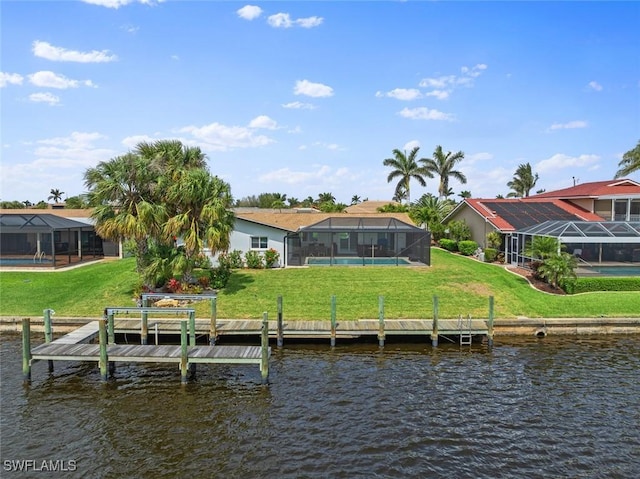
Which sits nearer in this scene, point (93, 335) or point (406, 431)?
point (406, 431)

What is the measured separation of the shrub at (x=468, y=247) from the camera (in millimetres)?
38000

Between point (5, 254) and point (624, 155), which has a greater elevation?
point (624, 155)

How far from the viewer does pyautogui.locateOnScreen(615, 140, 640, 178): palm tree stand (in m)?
42.7

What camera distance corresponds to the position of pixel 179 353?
1594 centimetres

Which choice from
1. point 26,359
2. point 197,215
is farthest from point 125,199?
point 26,359

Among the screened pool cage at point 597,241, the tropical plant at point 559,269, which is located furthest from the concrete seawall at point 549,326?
the screened pool cage at point 597,241

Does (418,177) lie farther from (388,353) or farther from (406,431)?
(406,431)

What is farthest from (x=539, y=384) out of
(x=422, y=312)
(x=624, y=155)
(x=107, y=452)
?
(x=624, y=155)

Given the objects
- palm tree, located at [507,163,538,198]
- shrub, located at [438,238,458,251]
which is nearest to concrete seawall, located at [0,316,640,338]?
shrub, located at [438,238,458,251]

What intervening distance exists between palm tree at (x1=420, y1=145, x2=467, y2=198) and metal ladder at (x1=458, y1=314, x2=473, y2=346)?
41859mm

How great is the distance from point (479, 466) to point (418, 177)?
178 ft

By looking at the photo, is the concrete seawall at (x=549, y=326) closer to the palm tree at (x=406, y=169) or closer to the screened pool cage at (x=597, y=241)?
the screened pool cage at (x=597, y=241)

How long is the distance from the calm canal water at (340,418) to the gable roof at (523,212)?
18900 millimetres

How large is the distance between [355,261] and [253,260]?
7273mm
